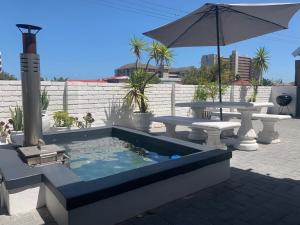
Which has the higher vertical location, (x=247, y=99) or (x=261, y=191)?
(x=247, y=99)

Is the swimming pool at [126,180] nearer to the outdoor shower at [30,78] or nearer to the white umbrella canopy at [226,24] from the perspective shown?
the outdoor shower at [30,78]

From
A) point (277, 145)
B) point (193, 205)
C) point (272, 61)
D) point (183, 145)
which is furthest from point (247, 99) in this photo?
point (193, 205)

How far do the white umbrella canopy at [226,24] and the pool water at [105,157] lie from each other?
2.70m

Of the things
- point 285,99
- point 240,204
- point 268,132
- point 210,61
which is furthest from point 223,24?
point 210,61

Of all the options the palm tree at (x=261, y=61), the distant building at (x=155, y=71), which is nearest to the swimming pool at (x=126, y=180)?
the distant building at (x=155, y=71)

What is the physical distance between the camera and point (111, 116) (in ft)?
27.4

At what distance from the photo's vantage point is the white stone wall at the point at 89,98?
259 inches

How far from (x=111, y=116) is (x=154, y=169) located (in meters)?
5.47

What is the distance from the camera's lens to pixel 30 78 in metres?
3.44

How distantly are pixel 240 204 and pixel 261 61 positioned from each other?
12.8 metres

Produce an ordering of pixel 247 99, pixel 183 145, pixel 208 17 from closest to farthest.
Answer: pixel 183 145, pixel 208 17, pixel 247 99

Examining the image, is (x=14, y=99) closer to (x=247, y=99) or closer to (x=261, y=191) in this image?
(x=261, y=191)

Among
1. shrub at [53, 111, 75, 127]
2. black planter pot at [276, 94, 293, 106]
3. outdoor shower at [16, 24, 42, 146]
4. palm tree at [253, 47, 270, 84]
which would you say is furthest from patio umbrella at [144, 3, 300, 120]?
palm tree at [253, 47, 270, 84]

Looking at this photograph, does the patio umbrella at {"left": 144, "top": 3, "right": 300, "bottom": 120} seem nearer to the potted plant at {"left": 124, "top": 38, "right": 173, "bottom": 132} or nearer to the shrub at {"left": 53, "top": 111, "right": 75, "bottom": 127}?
the potted plant at {"left": 124, "top": 38, "right": 173, "bottom": 132}
